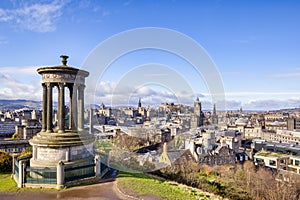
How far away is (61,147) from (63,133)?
49.6 inches

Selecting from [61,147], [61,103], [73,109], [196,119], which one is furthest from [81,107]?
[196,119]

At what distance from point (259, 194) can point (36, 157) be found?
737 inches

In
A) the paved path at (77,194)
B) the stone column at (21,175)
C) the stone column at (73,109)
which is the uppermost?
the stone column at (73,109)

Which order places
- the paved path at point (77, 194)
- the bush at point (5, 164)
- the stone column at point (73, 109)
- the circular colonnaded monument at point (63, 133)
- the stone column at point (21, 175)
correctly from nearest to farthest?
the paved path at point (77, 194) → the stone column at point (21, 175) → the circular colonnaded monument at point (63, 133) → the stone column at point (73, 109) → the bush at point (5, 164)

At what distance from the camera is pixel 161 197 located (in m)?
16.2

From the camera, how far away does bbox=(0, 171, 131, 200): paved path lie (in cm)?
1639

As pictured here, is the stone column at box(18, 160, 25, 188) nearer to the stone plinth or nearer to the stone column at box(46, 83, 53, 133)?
the stone plinth

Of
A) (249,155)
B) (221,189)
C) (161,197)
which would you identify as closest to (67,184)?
(161,197)

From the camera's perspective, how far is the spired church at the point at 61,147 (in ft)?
61.0

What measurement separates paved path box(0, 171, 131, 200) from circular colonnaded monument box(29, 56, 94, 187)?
1.31 meters

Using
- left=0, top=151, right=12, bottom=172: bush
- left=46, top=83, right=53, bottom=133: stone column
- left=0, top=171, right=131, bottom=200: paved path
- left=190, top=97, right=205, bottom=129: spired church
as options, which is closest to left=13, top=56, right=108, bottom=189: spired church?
left=46, top=83, right=53, bottom=133: stone column

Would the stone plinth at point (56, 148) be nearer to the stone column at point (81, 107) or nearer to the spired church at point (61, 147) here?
the spired church at point (61, 147)

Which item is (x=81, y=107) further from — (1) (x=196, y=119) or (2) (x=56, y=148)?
(1) (x=196, y=119)

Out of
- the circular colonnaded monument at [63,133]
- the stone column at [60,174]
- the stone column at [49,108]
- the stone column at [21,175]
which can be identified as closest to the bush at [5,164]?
the circular colonnaded monument at [63,133]
